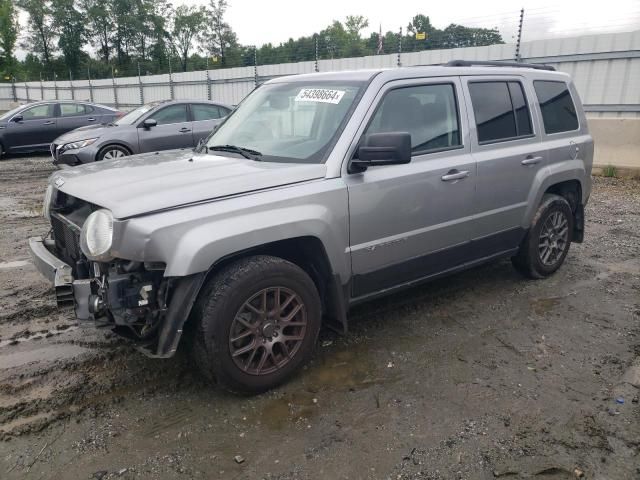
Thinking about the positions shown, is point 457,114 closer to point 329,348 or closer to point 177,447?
point 329,348

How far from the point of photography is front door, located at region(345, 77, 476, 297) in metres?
3.52

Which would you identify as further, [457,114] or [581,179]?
[581,179]

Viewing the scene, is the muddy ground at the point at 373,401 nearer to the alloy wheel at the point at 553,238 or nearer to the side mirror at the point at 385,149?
the alloy wheel at the point at 553,238

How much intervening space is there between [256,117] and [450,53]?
1002 cm

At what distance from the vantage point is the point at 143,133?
10172 mm

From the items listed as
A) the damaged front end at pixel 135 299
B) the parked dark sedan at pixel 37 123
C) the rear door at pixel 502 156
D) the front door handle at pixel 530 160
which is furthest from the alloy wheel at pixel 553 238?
the parked dark sedan at pixel 37 123

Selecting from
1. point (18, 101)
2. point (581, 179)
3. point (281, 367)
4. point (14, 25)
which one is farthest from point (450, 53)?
point (14, 25)

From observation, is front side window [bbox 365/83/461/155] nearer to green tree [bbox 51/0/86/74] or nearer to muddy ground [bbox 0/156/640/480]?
muddy ground [bbox 0/156/640/480]

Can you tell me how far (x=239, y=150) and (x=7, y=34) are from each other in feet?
252

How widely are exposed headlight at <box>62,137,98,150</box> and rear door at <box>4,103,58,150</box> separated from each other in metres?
4.39

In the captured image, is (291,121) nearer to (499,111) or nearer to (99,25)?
(499,111)

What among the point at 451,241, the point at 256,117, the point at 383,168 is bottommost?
the point at 451,241

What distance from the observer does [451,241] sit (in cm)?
412

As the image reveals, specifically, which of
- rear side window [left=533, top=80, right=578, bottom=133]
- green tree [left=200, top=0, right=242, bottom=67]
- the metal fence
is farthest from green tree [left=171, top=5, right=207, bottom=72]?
rear side window [left=533, top=80, right=578, bottom=133]
